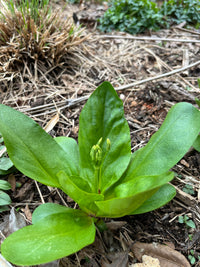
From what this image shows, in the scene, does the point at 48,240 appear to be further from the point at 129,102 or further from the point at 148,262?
the point at 129,102

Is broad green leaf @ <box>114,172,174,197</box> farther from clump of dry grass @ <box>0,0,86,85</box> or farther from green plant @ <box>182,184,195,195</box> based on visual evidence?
clump of dry grass @ <box>0,0,86,85</box>

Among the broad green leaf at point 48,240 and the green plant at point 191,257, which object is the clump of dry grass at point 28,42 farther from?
the green plant at point 191,257

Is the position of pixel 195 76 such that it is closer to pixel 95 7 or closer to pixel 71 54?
pixel 71 54

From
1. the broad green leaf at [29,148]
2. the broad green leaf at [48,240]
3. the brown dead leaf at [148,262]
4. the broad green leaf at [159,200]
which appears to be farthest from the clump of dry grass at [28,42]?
the brown dead leaf at [148,262]

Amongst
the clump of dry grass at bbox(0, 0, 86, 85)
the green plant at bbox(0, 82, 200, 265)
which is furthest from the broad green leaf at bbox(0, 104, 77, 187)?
the clump of dry grass at bbox(0, 0, 86, 85)

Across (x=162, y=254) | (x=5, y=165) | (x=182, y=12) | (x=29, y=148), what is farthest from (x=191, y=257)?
(x=182, y=12)

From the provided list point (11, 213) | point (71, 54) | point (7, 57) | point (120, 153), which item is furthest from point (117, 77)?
point (11, 213)
